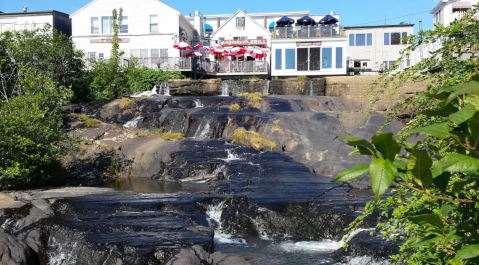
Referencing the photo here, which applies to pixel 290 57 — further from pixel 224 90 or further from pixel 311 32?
pixel 224 90

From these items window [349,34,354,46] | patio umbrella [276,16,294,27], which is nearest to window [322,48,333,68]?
patio umbrella [276,16,294,27]

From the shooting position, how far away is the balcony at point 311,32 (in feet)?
128

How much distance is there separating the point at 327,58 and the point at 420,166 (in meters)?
38.2

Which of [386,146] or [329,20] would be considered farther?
[329,20]

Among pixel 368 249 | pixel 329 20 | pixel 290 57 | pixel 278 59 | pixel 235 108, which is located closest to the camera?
pixel 368 249

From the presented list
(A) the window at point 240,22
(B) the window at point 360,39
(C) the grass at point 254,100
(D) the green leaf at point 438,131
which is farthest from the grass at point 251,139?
(B) the window at point 360,39

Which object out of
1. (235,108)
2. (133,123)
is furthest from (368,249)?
(133,123)

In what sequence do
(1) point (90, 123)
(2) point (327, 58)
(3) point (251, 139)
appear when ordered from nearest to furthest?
(3) point (251, 139) < (1) point (90, 123) < (2) point (327, 58)

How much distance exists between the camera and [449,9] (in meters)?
41.2

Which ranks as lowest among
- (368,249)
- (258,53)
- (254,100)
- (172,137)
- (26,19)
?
(368,249)

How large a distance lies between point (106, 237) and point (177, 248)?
6.28 ft

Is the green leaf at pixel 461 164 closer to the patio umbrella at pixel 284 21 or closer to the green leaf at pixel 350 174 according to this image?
the green leaf at pixel 350 174

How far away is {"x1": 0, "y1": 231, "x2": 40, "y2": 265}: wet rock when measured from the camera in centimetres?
1038

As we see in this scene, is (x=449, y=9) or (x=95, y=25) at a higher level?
(x=449, y=9)
